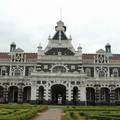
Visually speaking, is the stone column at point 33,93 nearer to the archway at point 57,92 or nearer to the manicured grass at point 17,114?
the archway at point 57,92

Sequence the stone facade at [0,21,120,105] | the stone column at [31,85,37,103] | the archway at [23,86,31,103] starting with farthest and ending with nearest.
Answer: the archway at [23,86,31,103]
the stone facade at [0,21,120,105]
the stone column at [31,85,37,103]

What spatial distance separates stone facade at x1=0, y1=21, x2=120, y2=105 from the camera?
59844 millimetres

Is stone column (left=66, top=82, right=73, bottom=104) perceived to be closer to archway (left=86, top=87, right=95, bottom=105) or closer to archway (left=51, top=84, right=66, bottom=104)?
archway (left=51, top=84, right=66, bottom=104)

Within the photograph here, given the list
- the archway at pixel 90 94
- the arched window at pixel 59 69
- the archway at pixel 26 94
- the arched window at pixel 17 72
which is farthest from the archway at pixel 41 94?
the archway at pixel 90 94

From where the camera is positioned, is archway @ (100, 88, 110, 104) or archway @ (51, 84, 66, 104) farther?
archway @ (100, 88, 110, 104)

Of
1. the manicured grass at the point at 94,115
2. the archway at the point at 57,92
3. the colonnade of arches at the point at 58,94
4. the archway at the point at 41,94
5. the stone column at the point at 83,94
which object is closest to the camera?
the manicured grass at the point at 94,115

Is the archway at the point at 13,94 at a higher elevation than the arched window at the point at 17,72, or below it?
below

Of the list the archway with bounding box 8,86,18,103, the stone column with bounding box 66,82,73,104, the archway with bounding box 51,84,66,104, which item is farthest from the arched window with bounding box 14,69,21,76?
the stone column with bounding box 66,82,73,104

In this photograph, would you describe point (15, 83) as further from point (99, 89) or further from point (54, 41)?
point (99, 89)

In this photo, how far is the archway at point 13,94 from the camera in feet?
213

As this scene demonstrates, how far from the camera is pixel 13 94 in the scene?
215 ft

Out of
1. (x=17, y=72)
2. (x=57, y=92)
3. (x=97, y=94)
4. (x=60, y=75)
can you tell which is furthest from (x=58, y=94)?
(x=17, y=72)

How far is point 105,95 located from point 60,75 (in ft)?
45.2

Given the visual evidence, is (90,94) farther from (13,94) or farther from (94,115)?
(94,115)
